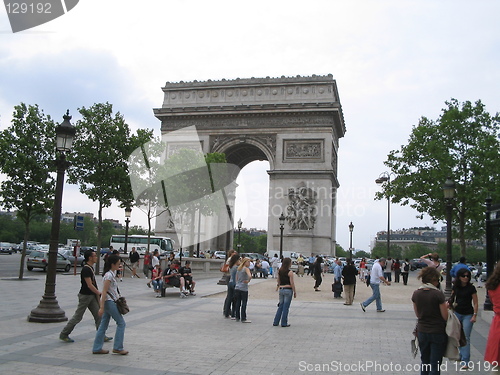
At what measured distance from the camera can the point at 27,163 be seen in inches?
880

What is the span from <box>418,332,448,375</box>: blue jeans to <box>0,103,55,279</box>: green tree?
19610 millimetres

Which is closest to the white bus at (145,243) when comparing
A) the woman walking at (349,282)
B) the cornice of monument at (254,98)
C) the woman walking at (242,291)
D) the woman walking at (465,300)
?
the cornice of monument at (254,98)

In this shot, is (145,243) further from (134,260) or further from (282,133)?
(134,260)

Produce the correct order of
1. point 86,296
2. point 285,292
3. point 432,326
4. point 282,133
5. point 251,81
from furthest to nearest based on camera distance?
1. point 251,81
2. point 282,133
3. point 285,292
4. point 86,296
5. point 432,326

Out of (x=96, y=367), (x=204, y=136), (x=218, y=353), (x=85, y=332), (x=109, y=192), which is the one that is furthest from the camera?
(x=204, y=136)

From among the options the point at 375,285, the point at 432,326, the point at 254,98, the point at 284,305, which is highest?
the point at 254,98

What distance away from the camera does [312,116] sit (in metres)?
53.7

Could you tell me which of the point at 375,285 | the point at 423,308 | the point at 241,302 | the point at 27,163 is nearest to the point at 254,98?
the point at 27,163

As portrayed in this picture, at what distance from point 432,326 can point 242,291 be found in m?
7.28

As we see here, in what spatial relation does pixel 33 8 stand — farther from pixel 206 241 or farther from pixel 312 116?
pixel 206 241

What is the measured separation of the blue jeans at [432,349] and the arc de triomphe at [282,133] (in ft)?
146

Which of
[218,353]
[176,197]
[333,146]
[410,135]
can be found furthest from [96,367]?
[333,146]

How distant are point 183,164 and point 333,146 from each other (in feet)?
67.0

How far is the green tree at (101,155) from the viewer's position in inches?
1137
